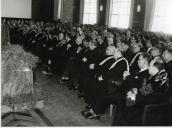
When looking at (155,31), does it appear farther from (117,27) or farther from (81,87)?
(81,87)

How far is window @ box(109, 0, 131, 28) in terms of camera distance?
32.1ft

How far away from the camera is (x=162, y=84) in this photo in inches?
141

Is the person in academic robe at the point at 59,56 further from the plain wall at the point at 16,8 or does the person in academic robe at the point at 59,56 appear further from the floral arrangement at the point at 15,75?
the plain wall at the point at 16,8

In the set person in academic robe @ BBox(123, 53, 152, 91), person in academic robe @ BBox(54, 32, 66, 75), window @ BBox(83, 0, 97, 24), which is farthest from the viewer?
window @ BBox(83, 0, 97, 24)

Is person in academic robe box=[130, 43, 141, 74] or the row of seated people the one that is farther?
person in academic robe box=[130, 43, 141, 74]

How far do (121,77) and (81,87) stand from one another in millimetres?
1181

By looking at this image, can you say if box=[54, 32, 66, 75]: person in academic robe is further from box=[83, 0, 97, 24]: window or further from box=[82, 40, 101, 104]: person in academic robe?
box=[83, 0, 97, 24]: window

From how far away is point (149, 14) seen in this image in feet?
28.2

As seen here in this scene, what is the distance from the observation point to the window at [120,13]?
9789 mm

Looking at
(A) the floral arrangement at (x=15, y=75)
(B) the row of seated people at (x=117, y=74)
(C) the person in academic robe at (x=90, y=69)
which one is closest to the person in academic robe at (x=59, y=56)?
(B) the row of seated people at (x=117, y=74)

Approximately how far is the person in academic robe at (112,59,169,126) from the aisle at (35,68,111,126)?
80cm

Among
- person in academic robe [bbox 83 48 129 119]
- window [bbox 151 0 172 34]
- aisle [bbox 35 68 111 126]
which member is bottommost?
aisle [bbox 35 68 111 126]

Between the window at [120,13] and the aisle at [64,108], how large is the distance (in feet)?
14.8

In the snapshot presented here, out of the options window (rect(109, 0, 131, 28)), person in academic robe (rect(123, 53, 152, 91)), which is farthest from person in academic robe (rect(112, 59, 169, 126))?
window (rect(109, 0, 131, 28))
